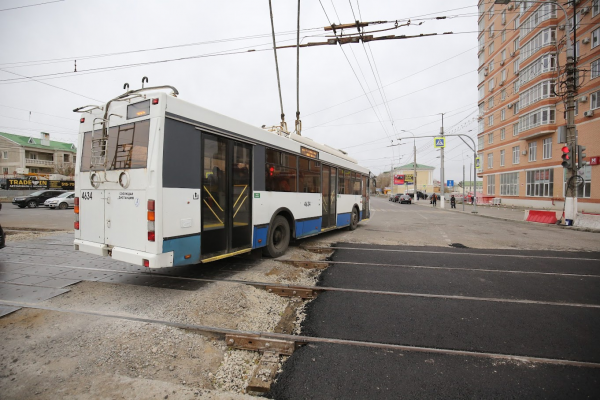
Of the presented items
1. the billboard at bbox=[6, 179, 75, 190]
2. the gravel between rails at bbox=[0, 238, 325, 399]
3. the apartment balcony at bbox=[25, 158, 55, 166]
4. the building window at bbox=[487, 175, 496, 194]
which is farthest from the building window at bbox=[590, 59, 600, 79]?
the apartment balcony at bbox=[25, 158, 55, 166]

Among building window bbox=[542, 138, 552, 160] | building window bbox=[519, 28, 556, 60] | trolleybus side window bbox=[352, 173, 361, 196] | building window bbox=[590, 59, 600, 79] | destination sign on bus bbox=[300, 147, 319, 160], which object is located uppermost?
building window bbox=[519, 28, 556, 60]

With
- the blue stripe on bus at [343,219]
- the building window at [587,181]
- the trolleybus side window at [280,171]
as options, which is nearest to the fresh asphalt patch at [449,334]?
the trolleybus side window at [280,171]

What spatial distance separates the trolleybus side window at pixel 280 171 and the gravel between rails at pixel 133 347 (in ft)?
9.26

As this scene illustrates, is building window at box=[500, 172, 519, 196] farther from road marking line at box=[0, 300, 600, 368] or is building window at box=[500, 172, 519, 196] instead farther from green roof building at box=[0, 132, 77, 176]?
green roof building at box=[0, 132, 77, 176]

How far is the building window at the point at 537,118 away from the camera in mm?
27656

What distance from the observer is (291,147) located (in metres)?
7.52

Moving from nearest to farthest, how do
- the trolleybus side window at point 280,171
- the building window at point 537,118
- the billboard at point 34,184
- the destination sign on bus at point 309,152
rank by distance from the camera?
the trolleybus side window at point 280,171
the destination sign on bus at point 309,152
the building window at point 537,118
the billboard at point 34,184

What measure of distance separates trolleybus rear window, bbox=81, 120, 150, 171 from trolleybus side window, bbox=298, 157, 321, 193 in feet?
14.1

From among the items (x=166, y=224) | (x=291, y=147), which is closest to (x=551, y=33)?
(x=291, y=147)

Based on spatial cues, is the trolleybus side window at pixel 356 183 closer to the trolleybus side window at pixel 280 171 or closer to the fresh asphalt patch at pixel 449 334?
the trolleybus side window at pixel 280 171

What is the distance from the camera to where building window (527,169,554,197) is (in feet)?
91.5

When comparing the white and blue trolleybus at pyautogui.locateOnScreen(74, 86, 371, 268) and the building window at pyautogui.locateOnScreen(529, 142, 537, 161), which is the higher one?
the building window at pyautogui.locateOnScreen(529, 142, 537, 161)

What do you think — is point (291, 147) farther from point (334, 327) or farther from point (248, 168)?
point (334, 327)

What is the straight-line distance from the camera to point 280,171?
7.12 metres
